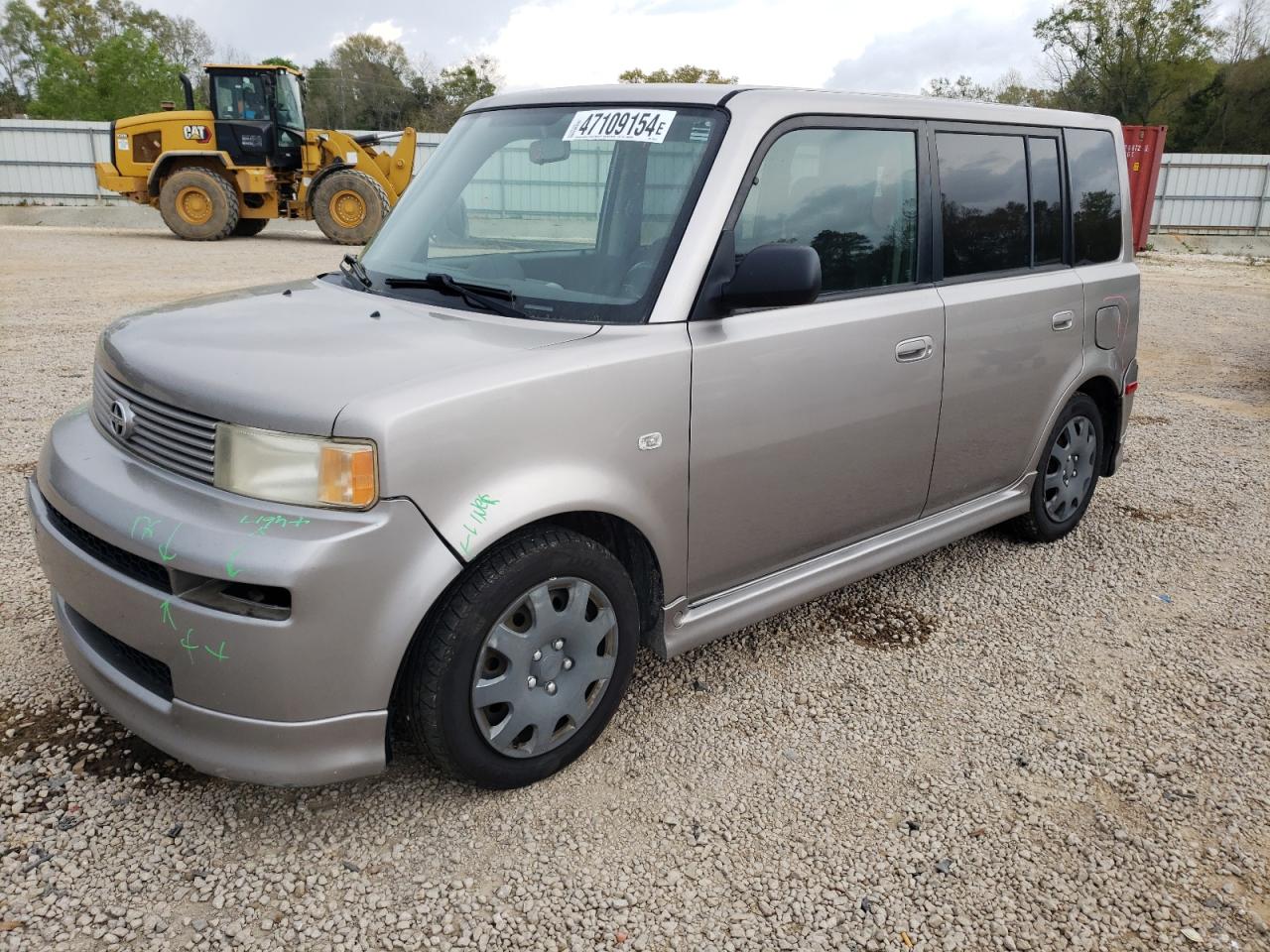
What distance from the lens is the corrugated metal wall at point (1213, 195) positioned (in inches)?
1004

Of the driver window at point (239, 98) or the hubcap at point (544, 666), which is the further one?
the driver window at point (239, 98)

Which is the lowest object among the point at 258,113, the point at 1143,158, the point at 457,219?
the point at 457,219

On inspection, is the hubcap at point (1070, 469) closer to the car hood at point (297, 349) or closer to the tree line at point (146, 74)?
the car hood at point (297, 349)

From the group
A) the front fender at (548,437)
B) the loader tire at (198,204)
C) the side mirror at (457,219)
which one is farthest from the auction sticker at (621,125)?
the loader tire at (198,204)

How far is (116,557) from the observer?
95.5 inches

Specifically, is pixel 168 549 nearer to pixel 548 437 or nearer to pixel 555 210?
pixel 548 437

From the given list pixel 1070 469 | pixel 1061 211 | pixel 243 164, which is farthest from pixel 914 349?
pixel 243 164

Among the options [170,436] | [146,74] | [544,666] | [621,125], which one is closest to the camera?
[170,436]

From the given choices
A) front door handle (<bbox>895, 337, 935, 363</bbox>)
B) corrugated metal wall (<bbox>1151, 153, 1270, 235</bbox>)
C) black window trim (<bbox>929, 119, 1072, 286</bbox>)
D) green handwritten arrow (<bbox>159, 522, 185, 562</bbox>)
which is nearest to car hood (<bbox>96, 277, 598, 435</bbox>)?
green handwritten arrow (<bbox>159, 522, 185, 562</bbox>)

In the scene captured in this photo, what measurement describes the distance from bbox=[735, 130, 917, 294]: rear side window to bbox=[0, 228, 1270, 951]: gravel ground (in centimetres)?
142

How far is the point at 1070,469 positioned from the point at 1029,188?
1.36 m

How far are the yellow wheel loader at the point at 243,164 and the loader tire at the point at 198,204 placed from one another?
0.06 ft

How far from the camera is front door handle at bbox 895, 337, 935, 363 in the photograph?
132 inches

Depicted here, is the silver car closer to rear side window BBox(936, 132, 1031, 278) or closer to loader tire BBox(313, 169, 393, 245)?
rear side window BBox(936, 132, 1031, 278)
